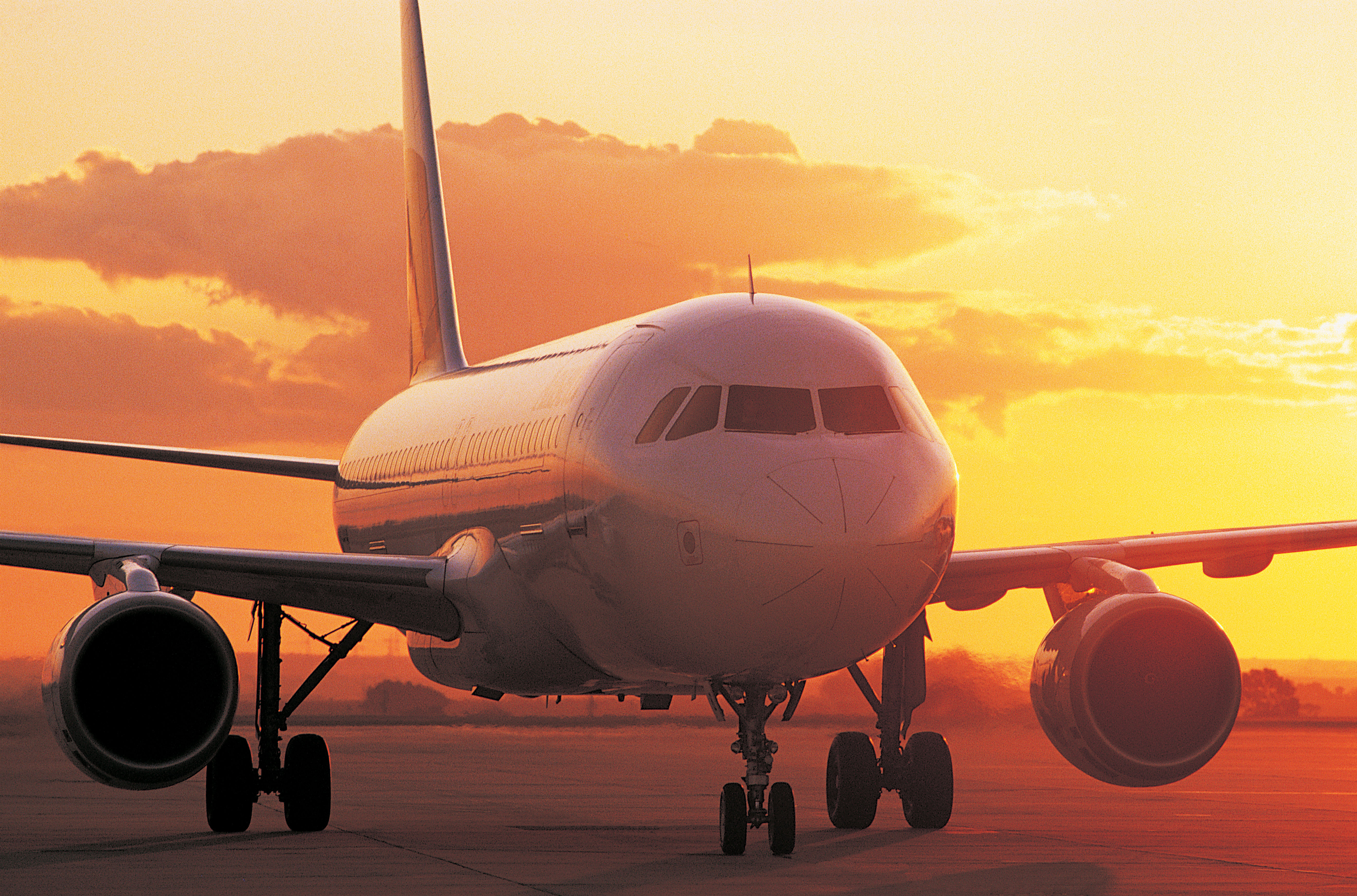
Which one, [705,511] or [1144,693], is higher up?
[705,511]

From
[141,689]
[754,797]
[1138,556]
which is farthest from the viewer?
[1138,556]

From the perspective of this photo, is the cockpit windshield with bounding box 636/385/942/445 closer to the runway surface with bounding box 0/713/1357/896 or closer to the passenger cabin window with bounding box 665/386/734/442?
the passenger cabin window with bounding box 665/386/734/442

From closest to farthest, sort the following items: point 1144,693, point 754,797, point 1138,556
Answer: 1. point 754,797
2. point 1144,693
3. point 1138,556

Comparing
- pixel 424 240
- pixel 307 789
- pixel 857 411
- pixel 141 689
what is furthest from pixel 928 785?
pixel 424 240

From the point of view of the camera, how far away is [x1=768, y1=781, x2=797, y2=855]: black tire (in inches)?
607

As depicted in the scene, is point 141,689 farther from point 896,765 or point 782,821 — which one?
point 896,765

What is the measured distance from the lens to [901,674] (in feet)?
66.4

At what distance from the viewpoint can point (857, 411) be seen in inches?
570

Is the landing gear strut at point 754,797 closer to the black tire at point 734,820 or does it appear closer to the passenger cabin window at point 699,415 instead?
the black tire at point 734,820

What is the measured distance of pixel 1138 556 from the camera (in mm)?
19031

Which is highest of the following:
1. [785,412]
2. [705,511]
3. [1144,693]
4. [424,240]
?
[424,240]

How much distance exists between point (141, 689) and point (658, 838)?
4.92 m

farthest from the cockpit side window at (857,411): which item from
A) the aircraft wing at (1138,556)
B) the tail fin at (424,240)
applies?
the tail fin at (424,240)

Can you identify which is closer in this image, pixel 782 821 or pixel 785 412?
pixel 785 412
